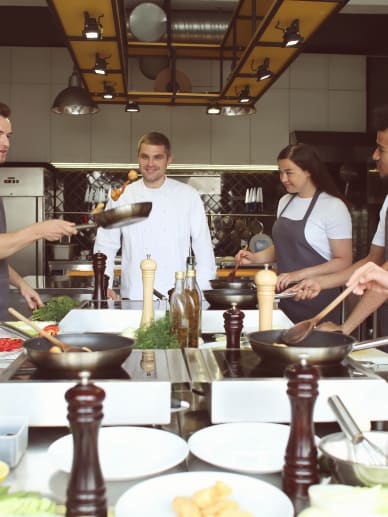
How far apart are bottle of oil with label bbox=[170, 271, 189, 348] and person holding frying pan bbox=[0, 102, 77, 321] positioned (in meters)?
0.64

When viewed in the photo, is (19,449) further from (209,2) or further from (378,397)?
(209,2)

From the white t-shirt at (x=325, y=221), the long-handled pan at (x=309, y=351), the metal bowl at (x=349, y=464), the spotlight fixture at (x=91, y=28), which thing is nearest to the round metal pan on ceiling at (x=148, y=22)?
the spotlight fixture at (x=91, y=28)

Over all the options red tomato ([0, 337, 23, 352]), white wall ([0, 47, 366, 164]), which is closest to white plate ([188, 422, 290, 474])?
red tomato ([0, 337, 23, 352])

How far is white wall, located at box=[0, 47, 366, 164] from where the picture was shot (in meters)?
7.43

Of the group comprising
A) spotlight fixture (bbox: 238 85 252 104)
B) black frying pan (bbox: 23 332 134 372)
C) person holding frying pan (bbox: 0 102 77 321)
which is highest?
spotlight fixture (bbox: 238 85 252 104)

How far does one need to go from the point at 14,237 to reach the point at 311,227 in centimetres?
157

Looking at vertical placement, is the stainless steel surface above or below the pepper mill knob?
below

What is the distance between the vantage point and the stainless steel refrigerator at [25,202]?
22.4 ft

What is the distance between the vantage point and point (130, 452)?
1248 millimetres

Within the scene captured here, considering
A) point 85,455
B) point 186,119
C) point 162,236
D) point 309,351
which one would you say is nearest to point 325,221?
point 162,236

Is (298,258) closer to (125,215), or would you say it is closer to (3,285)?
(3,285)

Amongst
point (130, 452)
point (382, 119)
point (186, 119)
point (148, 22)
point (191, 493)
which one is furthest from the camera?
point (186, 119)

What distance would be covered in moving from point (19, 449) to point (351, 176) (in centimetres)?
624

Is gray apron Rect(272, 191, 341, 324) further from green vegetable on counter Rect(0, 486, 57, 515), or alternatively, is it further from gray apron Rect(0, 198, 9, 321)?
green vegetable on counter Rect(0, 486, 57, 515)
